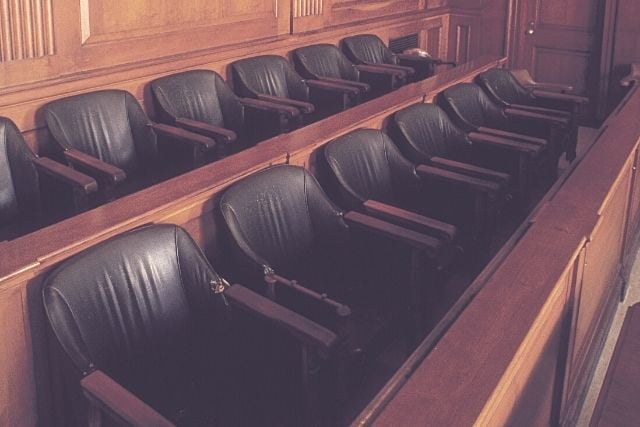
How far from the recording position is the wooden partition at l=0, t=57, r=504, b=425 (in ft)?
5.05

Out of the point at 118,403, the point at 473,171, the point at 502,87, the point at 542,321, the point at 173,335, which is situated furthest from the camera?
the point at 502,87

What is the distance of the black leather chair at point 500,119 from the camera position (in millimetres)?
3400

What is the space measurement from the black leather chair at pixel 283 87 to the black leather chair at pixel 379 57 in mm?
682

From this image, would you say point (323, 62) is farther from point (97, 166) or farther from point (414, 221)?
point (414, 221)

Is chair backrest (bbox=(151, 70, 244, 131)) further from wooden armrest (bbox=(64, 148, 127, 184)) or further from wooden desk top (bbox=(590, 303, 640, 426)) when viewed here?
wooden desk top (bbox=(590, 303, 640, 426))

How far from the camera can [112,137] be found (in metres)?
2.74

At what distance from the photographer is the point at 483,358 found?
4.21 ft

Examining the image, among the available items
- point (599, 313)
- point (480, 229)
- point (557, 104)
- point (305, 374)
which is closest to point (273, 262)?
point (305, 374)

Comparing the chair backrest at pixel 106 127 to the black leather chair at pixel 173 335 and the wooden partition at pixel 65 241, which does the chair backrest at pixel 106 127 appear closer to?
the wooden partition at pixel 65 241

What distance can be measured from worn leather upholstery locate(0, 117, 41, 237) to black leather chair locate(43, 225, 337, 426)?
794 millimetres

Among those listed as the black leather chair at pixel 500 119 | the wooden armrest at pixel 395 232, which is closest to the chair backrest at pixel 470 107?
the black leather chair at pixel 500 119

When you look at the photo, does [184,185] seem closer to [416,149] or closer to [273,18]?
[416,149]

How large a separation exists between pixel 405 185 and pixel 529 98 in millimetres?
1725

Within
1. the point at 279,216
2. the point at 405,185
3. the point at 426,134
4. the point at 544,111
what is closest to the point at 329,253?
the point at 279,216
